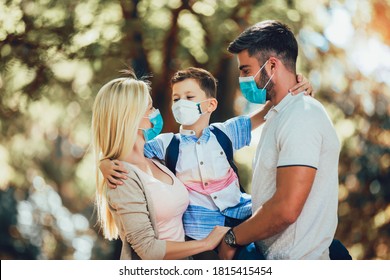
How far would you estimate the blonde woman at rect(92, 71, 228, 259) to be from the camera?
295 cm

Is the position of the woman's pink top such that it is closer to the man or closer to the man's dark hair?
the man

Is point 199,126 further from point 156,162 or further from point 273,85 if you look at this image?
point 273,85

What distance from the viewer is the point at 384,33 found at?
6.92 meters

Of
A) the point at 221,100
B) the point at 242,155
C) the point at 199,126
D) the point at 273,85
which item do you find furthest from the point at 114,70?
the point at 273,85

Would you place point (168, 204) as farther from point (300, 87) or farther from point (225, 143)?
point (300, 87)

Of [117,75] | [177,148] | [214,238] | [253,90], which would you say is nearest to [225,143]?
[177,148]

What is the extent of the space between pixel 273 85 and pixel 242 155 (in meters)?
3.54

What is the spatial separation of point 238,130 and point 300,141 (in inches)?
36.1

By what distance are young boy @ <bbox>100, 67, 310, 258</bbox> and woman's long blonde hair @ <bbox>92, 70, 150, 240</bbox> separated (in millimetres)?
243

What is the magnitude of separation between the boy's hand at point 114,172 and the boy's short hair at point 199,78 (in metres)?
0.62

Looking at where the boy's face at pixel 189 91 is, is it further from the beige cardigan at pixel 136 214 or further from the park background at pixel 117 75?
the park background at pixel 117 75

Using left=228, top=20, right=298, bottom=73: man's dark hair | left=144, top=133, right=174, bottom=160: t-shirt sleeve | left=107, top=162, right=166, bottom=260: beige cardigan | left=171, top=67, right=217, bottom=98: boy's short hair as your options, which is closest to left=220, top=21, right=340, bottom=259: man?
left=228, top=20, right=298, bottom=73: man's dark hair

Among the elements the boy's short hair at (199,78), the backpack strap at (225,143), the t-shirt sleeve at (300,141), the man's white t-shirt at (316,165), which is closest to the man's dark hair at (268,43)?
the man's white t-shirt at (316,165)
